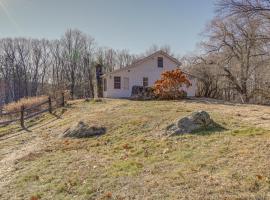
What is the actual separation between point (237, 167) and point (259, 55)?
22977 millimetres

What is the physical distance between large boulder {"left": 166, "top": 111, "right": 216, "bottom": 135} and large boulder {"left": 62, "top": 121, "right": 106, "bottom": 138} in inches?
108

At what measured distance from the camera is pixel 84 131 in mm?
11633

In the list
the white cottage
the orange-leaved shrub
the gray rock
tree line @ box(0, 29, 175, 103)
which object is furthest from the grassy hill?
tree line @ box(0, 29, 175, 103)

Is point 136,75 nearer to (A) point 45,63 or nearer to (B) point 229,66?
(B) point 229,66

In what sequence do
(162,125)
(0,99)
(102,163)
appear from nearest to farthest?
1. (102,163)
2. (162,125)
3. (0,99)

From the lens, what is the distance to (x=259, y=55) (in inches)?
1064

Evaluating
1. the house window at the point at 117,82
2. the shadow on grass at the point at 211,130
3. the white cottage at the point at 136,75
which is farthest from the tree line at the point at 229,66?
the shadow on grass at the point at 211,130

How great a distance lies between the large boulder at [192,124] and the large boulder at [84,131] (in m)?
2.75

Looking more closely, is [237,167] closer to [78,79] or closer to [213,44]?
[213,44]

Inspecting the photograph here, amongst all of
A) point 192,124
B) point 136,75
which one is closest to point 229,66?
point 136,75

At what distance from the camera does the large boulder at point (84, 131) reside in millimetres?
11477

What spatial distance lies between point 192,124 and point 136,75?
65.7ft

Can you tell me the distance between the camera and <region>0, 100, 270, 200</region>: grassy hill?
569 cm

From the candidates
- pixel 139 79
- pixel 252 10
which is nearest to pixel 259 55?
pixel 139 79
